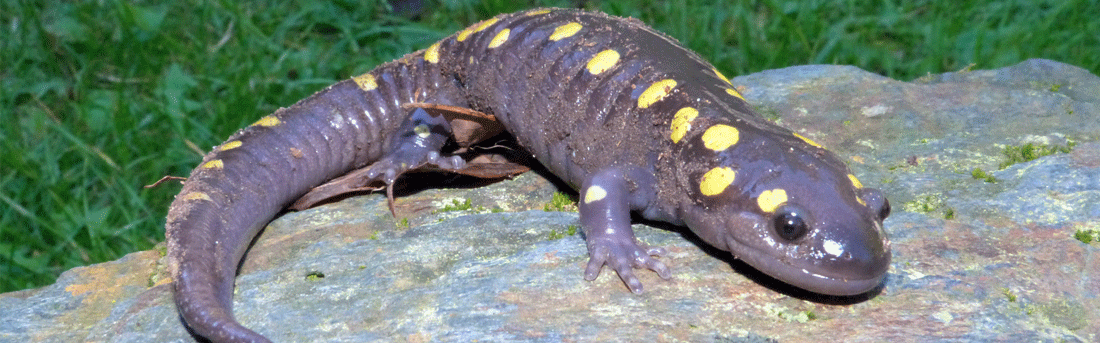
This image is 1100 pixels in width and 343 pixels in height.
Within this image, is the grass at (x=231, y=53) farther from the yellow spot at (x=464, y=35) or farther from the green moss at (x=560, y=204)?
the green moss at (x=560, y=204)

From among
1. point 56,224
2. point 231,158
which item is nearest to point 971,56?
point 231,158

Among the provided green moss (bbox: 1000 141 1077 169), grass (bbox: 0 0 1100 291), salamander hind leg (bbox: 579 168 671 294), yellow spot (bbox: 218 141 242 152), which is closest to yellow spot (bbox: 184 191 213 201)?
yellow spot (bbox: 218 141 242 152)

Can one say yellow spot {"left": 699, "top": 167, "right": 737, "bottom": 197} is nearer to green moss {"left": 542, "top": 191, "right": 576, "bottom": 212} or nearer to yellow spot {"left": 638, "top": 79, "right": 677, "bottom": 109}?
yellow spot {"left": 638, "top": 79, "right": 677, "bottom": 109}

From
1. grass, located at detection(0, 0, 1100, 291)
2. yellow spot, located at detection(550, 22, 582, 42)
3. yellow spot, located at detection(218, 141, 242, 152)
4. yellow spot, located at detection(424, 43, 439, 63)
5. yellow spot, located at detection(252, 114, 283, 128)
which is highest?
yellow spot, located at detection(550, 22, 582, 42)

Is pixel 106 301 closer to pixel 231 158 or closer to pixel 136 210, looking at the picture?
pixel 231 158

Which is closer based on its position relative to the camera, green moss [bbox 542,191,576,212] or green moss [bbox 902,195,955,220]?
green moss [bbox 902,195,955,220]

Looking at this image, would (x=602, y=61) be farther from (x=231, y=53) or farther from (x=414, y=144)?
(x=231, y=53)
